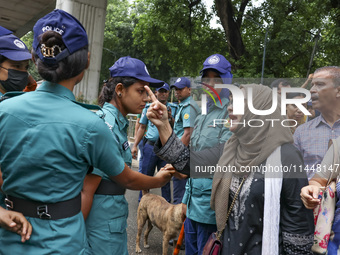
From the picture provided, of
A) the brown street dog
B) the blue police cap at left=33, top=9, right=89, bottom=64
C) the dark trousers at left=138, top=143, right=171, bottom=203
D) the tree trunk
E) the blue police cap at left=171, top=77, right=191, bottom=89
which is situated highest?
the tree trunk

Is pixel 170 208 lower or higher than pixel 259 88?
lower

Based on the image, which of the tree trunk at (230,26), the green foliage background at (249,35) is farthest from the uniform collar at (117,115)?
the tree trunk at (230,26)

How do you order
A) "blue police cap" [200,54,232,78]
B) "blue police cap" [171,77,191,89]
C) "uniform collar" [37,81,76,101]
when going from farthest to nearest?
"blue police cap" [171,77,191,89], "blue police cap" [200,54,232,78], "uniform collar" [37,81,76,101]

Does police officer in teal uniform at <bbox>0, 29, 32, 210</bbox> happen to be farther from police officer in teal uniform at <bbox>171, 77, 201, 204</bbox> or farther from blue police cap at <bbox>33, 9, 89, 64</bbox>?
police officer in teal uniform at <bbox>171, 77, 201, 204</bbox>

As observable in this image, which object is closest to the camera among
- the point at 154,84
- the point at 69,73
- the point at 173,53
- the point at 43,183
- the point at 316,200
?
the point at 43,183

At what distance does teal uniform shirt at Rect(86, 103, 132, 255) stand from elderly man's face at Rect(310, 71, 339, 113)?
58.6 inches

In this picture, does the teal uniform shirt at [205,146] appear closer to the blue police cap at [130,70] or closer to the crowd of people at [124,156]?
the crowd of people at [124,156]

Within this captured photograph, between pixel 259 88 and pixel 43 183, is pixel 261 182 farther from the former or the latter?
pixel 43 183

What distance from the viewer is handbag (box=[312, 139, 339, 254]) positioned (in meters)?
Answer: 2.21

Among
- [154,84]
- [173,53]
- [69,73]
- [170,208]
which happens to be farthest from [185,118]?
[173,53]

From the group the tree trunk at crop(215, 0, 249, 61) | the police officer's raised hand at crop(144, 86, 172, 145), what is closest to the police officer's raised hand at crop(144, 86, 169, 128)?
the police officer's raised hand at crop(144, 86, 172, 145)

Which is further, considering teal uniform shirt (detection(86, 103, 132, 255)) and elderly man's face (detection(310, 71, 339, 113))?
elderly man's face (detection(310, 71, 339, 113))

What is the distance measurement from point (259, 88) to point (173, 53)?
1789 cm

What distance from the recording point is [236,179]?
92.8 inches
